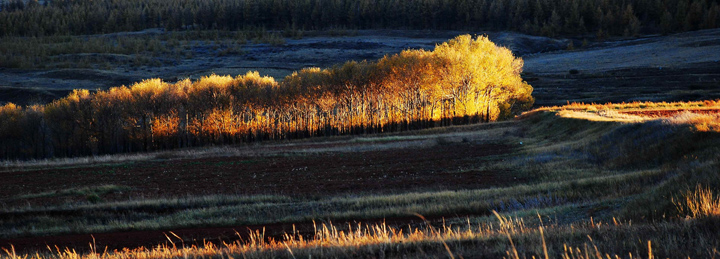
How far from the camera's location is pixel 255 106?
8256cm

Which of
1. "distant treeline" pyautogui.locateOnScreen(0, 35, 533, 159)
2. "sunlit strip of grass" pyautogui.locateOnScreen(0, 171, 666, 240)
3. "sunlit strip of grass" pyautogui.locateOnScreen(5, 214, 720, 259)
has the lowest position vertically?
"distant treeline" pyautogui.locateOnScreen(0, 35, 533, 159)

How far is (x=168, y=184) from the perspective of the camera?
1149 inches

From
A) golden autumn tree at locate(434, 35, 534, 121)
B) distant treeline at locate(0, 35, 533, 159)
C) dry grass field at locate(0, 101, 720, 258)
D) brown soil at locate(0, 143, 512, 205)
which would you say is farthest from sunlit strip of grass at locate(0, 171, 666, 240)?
distant treeline at locate(0, 35, 533, 159)

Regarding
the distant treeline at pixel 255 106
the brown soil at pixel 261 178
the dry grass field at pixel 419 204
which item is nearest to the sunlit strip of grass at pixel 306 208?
the dry grass field at pixel 419 204

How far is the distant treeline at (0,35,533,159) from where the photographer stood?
76500 millimetres

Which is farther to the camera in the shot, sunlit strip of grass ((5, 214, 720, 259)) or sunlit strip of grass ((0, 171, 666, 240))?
sunlit strip of grass ((0, 171, 666, 240))

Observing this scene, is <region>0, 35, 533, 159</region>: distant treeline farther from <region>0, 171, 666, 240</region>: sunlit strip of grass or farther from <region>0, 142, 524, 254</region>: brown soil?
<region>0, 171, 666, 240</region>: sunlit strip of grass

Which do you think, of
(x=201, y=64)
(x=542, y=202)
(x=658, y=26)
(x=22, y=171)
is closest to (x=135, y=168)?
(x=22, y=171)

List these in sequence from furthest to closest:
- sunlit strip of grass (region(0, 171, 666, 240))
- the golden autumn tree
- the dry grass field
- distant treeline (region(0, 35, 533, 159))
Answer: distant treeline (region(0, 35, 533, 159))
the golden autumn tree
sunlit strip of grass (region(0, 171, 666, 240))
the dry grass field

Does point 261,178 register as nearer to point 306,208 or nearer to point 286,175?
point 286,175

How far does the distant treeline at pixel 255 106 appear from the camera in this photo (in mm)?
76500

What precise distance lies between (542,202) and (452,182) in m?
8.65

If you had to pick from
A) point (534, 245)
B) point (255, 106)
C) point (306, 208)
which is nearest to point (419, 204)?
point (306, 208)

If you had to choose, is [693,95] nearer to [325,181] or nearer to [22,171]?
[325,181]
